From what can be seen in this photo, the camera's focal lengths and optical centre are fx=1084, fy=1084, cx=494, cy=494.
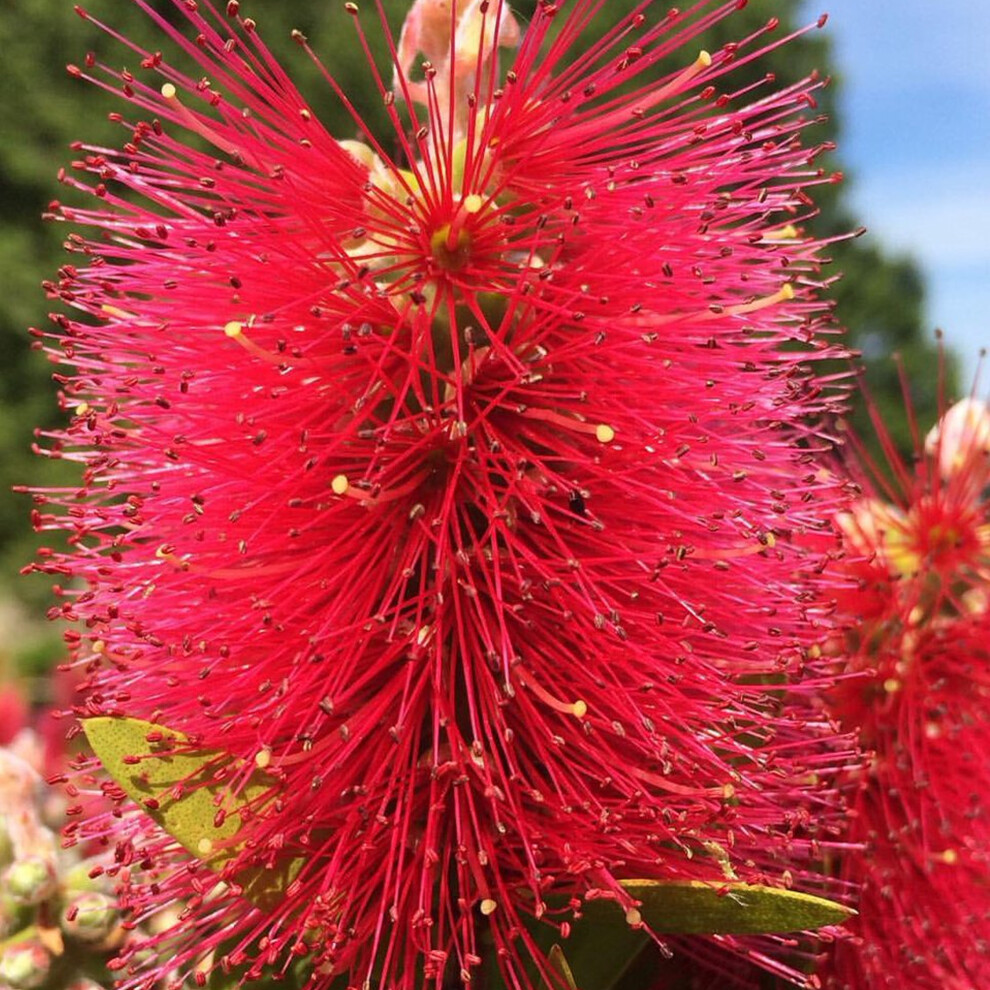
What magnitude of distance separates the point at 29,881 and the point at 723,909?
620 mm

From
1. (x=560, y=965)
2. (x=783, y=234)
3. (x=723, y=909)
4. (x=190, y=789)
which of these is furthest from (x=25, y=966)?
→ (x=783, y=234)

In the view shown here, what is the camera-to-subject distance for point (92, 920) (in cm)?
95

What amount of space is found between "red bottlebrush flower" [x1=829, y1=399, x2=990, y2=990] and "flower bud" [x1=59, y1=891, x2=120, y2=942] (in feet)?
2.05

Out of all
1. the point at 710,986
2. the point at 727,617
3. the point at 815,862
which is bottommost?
the point at 710,986

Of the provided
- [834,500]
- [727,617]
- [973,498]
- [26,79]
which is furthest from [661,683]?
[26,79]

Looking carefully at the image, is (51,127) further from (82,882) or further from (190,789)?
(190,789)

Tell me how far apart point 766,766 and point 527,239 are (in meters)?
0.42

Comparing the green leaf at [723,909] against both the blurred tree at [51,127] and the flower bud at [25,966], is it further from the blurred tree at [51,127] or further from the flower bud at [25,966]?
the blurred tree at [51,127]

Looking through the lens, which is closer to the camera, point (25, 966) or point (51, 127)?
point (25, 966)

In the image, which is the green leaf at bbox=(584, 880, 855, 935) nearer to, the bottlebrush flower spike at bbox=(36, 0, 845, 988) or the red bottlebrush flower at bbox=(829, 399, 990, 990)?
the bottlebrush flower spike at bbox=(36, 0, 845, 988)

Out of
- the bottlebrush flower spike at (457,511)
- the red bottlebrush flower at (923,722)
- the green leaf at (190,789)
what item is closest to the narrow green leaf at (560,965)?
the bottlebrush flower spike at (457,511)

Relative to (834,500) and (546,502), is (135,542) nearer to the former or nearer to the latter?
(546,502)

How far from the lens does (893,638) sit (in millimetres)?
1070

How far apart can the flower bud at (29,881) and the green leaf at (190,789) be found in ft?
0.92
